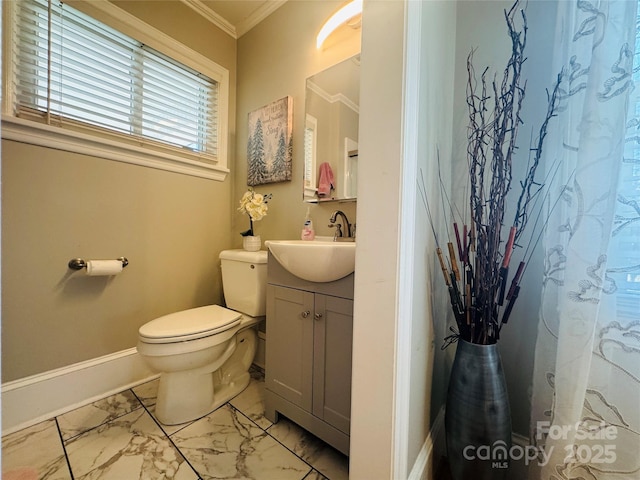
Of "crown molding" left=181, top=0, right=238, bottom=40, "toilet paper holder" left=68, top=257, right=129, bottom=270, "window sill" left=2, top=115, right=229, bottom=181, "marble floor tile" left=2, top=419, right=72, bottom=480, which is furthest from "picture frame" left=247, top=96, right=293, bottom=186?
"marble floor tile" left=2, top=419, right=72, bottom=480

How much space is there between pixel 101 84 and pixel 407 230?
1765 mm

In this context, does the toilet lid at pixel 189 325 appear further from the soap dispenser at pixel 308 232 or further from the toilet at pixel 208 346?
the soap dispenser at pixel 308 232

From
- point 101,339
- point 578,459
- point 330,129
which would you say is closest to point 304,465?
point 578,459

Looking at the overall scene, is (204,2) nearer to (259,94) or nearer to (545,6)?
(259,94)

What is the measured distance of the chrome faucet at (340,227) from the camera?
1558 millimetres

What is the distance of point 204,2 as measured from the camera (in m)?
1.87

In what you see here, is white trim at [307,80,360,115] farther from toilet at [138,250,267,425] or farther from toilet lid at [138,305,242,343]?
toilet lid at [138,305,242,343]

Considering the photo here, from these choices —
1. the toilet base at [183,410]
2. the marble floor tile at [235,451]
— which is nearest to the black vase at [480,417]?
the marble floor tile at [235,451]

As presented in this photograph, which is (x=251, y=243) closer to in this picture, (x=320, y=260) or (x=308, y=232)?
(x=308, y=232)

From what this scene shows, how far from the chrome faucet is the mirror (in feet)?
0.30

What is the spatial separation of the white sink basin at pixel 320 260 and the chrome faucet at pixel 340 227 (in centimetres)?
45

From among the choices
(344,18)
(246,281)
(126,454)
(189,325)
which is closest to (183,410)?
(126,454)

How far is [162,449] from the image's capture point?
1232 millimetres

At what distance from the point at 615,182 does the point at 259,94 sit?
1875mm
